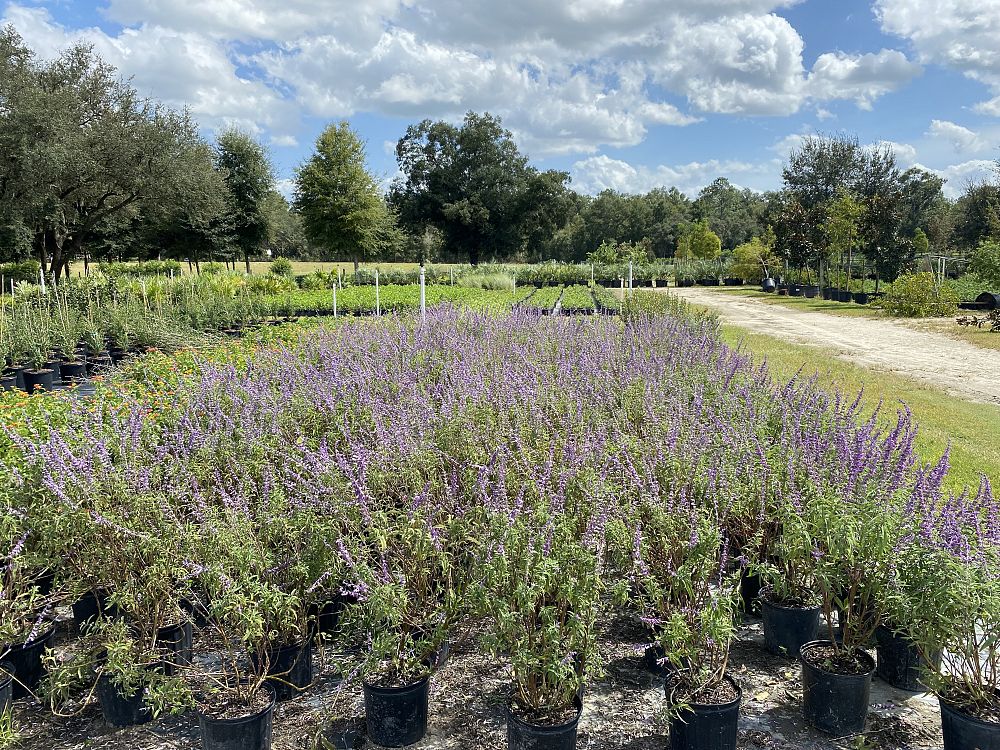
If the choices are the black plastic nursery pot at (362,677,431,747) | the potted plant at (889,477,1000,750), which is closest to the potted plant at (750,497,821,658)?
the potted plant at (889,477,1000,750)

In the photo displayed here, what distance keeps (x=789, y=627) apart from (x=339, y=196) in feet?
114

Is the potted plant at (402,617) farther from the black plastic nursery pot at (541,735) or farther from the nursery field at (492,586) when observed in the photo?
the black plastic nursery pot at (541,735)

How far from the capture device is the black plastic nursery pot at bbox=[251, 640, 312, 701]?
2.81 m

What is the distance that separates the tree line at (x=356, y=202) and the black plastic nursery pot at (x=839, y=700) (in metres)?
20.8

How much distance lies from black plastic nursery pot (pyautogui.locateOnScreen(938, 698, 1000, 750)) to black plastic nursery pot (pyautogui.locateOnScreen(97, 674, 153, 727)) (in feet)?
9.92

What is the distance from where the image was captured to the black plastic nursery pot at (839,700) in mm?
2621

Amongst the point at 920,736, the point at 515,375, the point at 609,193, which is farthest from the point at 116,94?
the point at 609,193

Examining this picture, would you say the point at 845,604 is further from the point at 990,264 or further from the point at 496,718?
the point at 990,264

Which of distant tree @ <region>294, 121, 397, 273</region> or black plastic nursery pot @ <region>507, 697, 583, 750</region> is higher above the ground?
distant tree @ <region>294, 121, 397, 273</region>

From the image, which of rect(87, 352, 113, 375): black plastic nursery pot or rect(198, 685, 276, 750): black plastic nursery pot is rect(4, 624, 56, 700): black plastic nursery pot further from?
rect(87, 352, 113, 375): black plastic nursery pot

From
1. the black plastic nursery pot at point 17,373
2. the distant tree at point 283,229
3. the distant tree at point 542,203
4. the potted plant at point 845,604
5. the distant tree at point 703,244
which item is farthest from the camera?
the distant tree at point 542,203

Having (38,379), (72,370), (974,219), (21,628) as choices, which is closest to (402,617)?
(21,628)

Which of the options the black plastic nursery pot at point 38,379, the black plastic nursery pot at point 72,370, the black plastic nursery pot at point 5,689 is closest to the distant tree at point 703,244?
the black plastic nursery pot at point 72,370

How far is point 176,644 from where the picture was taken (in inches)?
120
